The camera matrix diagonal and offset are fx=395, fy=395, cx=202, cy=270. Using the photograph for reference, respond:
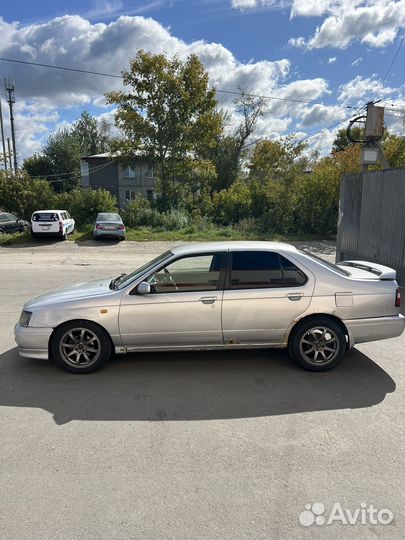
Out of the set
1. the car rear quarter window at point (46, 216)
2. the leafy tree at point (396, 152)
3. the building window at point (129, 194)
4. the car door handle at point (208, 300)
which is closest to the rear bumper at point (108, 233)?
the car rear quarter window at point (46, 216)

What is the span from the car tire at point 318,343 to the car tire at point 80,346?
6.92 feet

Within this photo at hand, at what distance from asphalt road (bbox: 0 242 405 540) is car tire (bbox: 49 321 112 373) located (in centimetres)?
14

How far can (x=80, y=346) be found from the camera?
4395 mm

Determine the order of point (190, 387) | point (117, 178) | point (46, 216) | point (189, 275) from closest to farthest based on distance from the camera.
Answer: point (190, 387), point (189, 275), point (46, 216), point (117, 178)

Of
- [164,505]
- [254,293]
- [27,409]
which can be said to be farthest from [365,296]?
[27,409]

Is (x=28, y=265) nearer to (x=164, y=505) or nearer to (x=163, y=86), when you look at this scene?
(x=164, y=505)

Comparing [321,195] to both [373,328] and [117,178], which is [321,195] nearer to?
[373,328]

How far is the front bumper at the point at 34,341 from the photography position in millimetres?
4336

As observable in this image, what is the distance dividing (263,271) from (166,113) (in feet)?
81.5

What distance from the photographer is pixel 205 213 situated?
2764cm

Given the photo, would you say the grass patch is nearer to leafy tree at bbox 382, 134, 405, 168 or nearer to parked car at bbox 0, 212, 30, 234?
parked car at bbox 0, 212, 30, 234

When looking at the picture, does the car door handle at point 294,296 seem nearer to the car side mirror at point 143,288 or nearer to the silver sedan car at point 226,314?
the silver sedan car at point 226,314

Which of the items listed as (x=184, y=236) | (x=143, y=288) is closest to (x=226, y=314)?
(x=143, y=288)

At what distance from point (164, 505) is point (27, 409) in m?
1.85
